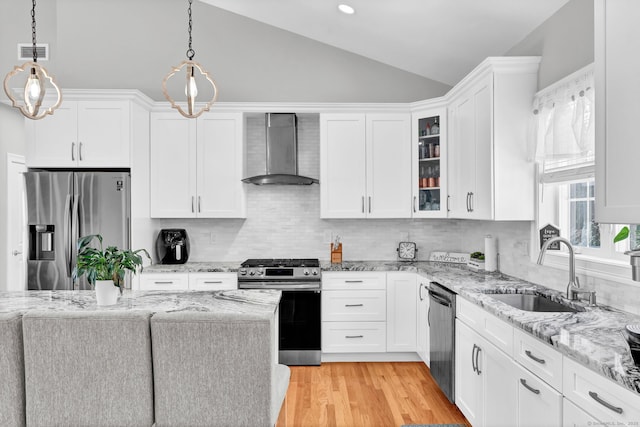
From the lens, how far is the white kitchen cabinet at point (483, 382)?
2.10 m

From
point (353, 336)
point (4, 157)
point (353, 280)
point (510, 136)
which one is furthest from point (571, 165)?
point (4, 157)

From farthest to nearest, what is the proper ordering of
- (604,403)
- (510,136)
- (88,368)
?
1. (510,136)
2. (88,368)
3. (604,403)

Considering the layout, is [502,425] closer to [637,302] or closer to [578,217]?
[637,302]

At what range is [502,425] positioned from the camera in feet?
7.10

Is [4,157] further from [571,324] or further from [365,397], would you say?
[571,324]

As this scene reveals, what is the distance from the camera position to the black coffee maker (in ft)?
14.1

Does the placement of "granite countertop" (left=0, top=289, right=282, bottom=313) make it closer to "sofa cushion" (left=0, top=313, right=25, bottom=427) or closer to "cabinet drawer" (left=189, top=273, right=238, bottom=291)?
"sofa cushion" (left=0, top=313, right=25, bottom=427)

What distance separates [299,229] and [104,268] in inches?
103

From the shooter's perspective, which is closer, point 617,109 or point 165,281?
point 617,109

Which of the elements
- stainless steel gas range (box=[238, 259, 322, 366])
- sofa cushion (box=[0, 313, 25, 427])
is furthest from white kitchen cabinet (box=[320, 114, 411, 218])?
sofa cushion (box=[0, 313, 25, 427])

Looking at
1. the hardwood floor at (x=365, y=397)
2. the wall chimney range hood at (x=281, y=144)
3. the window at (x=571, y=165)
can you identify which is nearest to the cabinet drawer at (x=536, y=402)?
the window at (x=571, y=165)

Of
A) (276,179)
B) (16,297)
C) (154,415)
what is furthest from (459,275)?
(16,297)

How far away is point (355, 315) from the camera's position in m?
3.98

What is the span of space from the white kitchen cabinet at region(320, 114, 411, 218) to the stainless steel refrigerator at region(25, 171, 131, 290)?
1.95 m
